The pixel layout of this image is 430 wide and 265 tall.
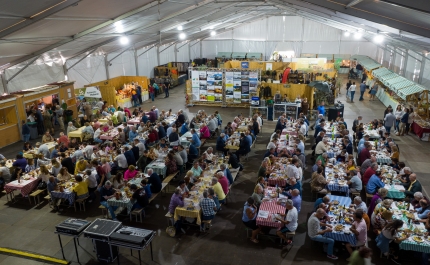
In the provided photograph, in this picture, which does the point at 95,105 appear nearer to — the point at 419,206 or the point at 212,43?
the point at 419,206

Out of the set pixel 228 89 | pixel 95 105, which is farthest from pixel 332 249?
pixel 95 105

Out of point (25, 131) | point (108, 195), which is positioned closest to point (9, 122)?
point (25, 131)

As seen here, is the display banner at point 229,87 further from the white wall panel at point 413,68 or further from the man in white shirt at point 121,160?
the man in white shirt at point 121,160

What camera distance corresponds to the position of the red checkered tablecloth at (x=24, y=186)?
9828 millimetres

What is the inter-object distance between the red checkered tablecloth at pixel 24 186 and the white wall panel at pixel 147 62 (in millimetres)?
19727

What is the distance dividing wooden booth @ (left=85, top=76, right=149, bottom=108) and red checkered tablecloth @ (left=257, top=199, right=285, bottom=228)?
Result: 607 inches

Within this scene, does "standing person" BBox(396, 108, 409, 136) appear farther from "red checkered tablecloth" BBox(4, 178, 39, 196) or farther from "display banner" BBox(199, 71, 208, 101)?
"red checkered tablecloth" BBox(4, 178, 39, 196)

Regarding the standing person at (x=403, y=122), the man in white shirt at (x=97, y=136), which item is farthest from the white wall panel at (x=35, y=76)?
the standing person at (x=403, y=122)

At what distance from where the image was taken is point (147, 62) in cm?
2969

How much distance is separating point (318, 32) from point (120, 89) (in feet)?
77.9

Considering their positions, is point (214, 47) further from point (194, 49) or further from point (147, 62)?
point (147, 62)

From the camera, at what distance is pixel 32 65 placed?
57.1 ft

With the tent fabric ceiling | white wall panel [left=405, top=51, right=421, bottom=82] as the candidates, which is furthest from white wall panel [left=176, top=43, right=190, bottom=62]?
white wall panel [left=405, top=51, right=421, bottom=82]

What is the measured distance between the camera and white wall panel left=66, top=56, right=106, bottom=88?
68.1 ft
